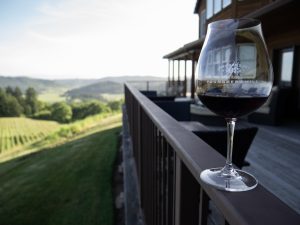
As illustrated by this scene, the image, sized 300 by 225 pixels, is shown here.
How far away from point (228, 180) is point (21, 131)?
62.7 m

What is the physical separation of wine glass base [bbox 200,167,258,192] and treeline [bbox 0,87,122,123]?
57103mm

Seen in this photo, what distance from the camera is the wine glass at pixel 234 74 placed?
768 mm

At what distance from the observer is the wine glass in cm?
77

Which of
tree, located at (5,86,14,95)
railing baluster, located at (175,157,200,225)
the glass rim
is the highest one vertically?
the glass rim

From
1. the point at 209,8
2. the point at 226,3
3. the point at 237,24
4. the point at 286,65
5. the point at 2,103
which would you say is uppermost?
the point at 209,8

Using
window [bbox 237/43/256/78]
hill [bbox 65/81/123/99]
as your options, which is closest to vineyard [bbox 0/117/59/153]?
hill [bbox 65/81/123/99]

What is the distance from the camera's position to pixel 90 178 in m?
6.39

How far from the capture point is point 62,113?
65188mm

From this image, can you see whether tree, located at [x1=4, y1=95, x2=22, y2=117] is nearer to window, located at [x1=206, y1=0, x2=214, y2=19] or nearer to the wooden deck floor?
window, located at [x1=206, y1=0, x2=214, y2=19]

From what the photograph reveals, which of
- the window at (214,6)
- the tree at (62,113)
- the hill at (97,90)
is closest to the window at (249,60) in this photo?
the window at (214,6)

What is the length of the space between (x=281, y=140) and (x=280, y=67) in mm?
4119

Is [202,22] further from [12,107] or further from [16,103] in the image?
[16,103]

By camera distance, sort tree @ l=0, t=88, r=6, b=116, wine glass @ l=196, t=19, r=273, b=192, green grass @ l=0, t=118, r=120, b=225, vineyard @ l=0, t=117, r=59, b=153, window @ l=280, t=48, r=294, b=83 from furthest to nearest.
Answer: tree @ l=0, t=88, r=6, b=116
vineyard @ l=0, t=117, r=59, b=153
window @ l=280, t=48, r=294, b=83
green grass @ l=0, t=118, r=120, b=225
wine glass @ l=196, t=19, r=273, b=192

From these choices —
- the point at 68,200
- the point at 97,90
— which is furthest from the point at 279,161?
the point at 97,90
